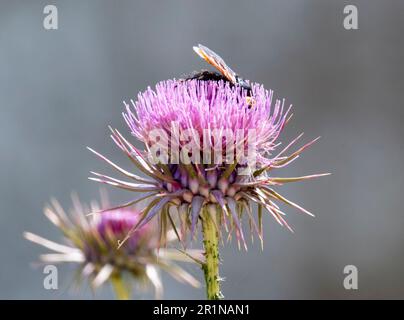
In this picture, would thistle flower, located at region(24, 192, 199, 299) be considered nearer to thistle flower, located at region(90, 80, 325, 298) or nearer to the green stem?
A: the green stem

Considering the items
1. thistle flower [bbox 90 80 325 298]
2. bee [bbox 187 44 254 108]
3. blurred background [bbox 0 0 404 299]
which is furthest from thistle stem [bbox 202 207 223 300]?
blurred background [bbox 0 0 404 299]

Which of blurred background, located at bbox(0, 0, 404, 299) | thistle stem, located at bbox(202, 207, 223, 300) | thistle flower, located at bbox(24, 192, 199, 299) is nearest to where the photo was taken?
thistle stem, located at bbox(202, 207, 223, 300)

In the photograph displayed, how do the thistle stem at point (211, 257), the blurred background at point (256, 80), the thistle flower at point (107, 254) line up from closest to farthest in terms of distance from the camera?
the thistle stem at point (211, 257) < the thistle flower at point (107, 254) < the blurred background at point (256, 80)

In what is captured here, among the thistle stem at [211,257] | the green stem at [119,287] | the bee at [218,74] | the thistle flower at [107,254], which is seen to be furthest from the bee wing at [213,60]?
the green stem at [119,287]

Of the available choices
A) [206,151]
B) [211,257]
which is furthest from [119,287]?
[206,151]

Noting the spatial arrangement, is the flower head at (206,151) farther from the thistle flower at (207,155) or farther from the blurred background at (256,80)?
the blurred background at (256,80)
